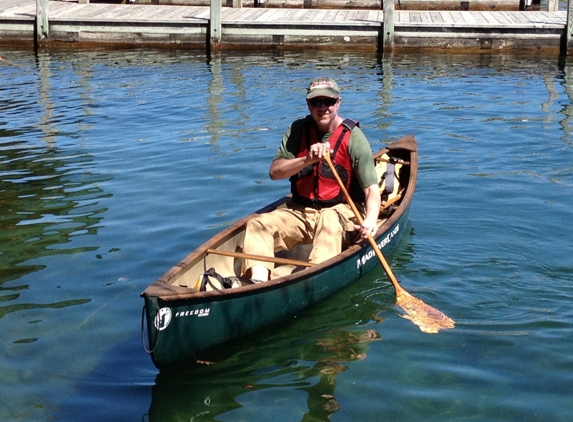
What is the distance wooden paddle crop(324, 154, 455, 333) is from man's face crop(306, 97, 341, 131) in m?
0.30

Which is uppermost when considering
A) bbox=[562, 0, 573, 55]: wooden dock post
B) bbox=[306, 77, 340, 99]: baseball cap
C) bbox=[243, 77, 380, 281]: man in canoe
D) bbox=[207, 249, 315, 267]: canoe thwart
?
bbox=[562, 0, 573, 55]: wooden dock post

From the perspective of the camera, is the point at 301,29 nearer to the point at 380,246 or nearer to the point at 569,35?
the point at 569,35

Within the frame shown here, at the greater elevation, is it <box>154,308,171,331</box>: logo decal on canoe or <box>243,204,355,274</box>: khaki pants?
<box>243,204,355,274</box>: khaki pants

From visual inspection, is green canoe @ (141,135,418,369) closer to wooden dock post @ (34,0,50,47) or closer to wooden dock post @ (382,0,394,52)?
wooden dock post @ (382,0,394,52)

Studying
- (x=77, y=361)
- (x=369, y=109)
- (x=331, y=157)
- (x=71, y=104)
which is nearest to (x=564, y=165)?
(x=369, y=109)

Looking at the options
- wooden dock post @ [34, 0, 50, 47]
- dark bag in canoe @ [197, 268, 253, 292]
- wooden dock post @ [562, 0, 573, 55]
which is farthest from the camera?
wooden dock post @ [34, 0, 50, 47]

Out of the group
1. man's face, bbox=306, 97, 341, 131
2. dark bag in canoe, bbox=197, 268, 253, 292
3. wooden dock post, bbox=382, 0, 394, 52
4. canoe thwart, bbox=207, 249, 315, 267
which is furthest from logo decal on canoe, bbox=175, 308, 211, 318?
wooden dock post, bbox=382, 0, 394, 52

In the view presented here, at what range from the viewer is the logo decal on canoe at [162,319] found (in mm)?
5590

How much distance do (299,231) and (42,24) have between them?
14.7 metres

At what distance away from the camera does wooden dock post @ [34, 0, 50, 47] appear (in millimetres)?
19859

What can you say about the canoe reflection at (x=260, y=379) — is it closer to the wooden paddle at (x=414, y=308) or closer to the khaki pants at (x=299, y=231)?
the wooden paddle at (x=414, y=308)

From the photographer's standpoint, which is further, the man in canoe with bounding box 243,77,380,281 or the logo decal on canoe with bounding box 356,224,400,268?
the logo decal on canoe with bounding box 356,224,400,268

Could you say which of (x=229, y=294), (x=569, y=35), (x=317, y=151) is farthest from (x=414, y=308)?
(x=569, y=35)

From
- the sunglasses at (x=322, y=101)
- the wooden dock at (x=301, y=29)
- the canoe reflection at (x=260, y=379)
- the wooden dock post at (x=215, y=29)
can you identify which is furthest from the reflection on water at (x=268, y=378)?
the wooden dock post at (x=215, y=29)
